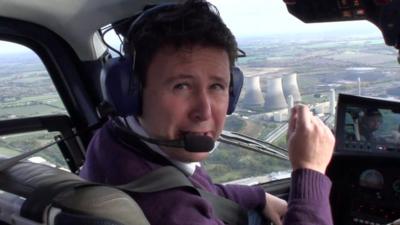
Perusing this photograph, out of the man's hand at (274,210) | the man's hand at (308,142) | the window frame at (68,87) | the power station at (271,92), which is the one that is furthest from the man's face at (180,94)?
the window frame at (68,87)

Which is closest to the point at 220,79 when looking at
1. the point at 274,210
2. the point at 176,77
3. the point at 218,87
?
the point at 218,87

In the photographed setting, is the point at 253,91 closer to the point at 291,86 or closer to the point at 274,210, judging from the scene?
the point at 291,86

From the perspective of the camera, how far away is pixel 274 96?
84.5 inches

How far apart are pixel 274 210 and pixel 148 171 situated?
68 centimetres

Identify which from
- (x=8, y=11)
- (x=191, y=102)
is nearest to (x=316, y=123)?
(x=191, y=102)

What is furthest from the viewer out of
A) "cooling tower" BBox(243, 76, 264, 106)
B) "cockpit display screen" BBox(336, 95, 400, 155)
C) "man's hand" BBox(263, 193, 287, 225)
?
"cooling tower" BBox(243, 76, 264, 106)

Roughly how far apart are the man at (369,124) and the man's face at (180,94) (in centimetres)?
79

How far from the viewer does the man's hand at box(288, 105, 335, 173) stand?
1.38 m

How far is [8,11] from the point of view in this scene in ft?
7.79

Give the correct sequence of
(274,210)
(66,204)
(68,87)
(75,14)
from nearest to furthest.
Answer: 1. (66,204)
2. (274,210)
3. (75,14)
4. (68,87)

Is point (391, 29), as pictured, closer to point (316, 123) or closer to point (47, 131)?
point (316, 123)

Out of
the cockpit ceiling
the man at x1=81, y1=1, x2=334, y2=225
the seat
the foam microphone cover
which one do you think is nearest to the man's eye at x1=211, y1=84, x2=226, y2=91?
the man at x1=81, y1=1, x2=334, y2=225

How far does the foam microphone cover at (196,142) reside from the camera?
4.23 feet

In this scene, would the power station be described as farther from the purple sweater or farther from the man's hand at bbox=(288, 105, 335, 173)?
the purple sweater
